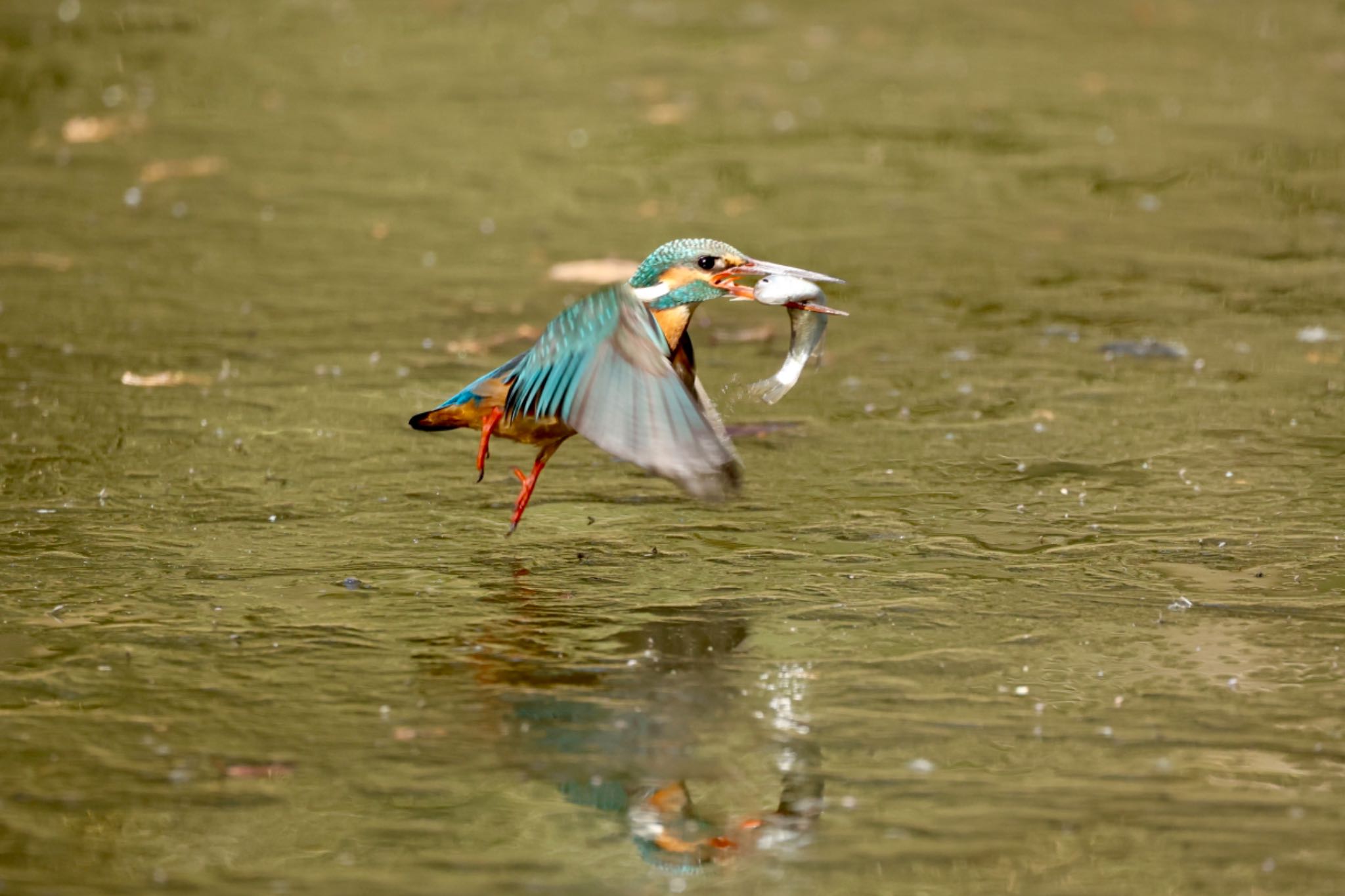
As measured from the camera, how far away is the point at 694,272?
4.68m

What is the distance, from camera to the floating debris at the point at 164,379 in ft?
21.2

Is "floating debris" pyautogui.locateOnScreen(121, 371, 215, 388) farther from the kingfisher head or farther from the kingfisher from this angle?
the kingfisher head

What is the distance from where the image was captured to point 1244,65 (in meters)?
11.4

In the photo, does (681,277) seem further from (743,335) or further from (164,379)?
(164,379)

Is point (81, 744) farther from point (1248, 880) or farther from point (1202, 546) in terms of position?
point (1202, 546)

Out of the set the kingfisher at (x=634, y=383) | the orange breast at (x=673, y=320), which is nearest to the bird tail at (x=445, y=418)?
the kingfisher at (x=634, y=383)

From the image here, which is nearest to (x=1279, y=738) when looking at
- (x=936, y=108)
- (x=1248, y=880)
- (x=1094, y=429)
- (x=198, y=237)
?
(x=1248, y=880)

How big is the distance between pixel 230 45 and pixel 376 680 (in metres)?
8.61

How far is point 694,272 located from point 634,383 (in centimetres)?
46

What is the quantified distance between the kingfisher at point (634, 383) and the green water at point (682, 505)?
0.41 meters

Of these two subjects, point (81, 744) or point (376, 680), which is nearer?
point (81, 744)

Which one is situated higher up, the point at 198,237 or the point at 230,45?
the point at 230,45

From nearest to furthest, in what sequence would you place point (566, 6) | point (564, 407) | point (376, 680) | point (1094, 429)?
point (376, 680)
point (564, 407)
point (1094, 429)
point (566, 6)

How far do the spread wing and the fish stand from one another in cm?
43
